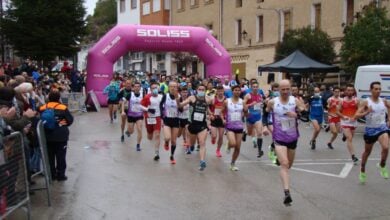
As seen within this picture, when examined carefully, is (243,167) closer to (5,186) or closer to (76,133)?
(5,186)

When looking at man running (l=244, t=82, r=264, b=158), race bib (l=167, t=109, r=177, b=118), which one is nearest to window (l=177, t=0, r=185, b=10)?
man running (l=244, t=82, r=264, b=158)

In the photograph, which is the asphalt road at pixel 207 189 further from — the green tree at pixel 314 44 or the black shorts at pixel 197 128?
the green tree at pixel 314 44

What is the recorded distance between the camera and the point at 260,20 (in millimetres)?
40594

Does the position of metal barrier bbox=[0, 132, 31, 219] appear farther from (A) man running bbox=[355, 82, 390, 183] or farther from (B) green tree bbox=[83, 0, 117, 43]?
(B) green tree bbox=[83, 0, 117, 43]

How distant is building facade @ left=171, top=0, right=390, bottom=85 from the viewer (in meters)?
32.6

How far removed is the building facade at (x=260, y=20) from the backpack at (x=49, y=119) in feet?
73.4

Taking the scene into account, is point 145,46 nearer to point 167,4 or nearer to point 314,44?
point 314,44

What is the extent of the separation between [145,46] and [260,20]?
14850 millimetres

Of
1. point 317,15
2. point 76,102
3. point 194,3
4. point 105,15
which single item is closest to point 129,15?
point 194,3

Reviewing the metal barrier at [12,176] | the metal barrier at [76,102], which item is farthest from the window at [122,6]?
the metal barrier at [12,176]

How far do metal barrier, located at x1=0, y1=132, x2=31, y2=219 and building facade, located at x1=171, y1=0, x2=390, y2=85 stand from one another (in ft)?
81.4

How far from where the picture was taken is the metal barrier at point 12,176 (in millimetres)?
5996

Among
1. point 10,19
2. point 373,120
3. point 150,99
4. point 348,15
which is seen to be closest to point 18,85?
point 150,99

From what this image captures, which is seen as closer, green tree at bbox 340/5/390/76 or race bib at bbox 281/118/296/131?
race bib at bbox 281/118/296/131
